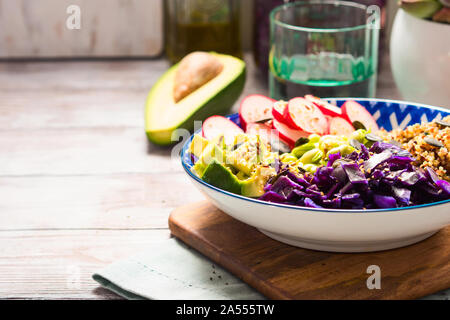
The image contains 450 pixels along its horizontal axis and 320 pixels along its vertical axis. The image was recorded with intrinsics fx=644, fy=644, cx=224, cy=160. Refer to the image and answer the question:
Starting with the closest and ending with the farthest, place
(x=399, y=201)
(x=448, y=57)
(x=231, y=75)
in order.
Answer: (x=399, y=201) < (x=448, y=57) < (x=231, y=75)

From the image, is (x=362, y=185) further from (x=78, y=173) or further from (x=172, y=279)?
(x=78, y=173)

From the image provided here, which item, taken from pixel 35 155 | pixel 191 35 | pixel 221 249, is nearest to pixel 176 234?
pixel 221 249

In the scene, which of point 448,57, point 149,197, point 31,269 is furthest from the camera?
point 448,57

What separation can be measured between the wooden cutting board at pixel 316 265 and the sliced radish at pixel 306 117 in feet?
0.52

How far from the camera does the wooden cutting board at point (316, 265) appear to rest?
2.22ft

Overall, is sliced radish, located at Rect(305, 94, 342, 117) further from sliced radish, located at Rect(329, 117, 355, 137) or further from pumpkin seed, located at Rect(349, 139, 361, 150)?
pumpkin seed, located at Rect(349, 139, 361, 150)

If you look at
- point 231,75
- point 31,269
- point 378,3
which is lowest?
point 31,269

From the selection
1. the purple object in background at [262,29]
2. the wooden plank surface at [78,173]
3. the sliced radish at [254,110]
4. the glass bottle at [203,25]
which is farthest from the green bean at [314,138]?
the glass bottle at [203,25]

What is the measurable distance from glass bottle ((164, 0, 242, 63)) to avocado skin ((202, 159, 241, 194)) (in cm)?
80

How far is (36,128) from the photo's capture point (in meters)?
1.24

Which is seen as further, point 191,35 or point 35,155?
point 191,35

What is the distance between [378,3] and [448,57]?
0.99ft

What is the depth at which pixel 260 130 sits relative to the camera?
881 mm
